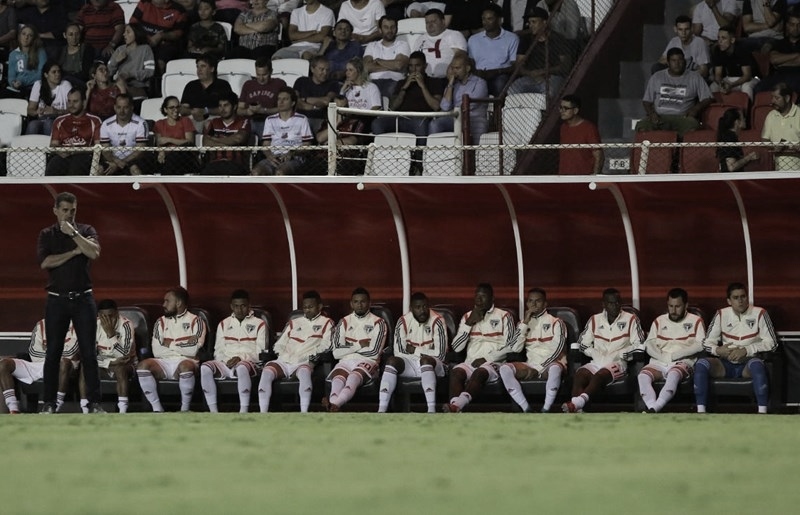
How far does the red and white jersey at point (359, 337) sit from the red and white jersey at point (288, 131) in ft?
6.51

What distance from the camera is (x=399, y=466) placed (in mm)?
6668

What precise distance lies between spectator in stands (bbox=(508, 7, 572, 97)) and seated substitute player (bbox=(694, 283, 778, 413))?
2719 mm

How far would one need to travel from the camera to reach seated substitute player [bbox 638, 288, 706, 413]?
37.4 ft

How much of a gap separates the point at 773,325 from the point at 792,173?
1771mm

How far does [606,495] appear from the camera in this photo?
18.5 feet

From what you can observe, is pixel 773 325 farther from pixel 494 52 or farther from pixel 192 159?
pixel 192 159

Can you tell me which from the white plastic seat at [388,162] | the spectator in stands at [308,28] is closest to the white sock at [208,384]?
the white plastic seat at [388,162]

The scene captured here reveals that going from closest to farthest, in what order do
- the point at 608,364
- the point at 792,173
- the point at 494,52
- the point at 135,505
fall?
the point at 135,505 → the point at 792,173 → the point at 608,364 → the point at 494,52

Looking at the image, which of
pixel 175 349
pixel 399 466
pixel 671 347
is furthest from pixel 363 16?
pixel 399 466

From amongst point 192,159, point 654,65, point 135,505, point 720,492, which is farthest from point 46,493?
point 654,65

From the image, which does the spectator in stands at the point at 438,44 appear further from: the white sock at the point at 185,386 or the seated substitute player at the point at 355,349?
the white sock at the point at 185,386

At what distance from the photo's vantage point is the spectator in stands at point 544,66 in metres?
13.1

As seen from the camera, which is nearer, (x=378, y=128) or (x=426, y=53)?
(x=378, y=128)

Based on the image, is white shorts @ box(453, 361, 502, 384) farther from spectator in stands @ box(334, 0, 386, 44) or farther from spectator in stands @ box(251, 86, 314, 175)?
spectator in stands @ box(334, 0, 386, 44)
